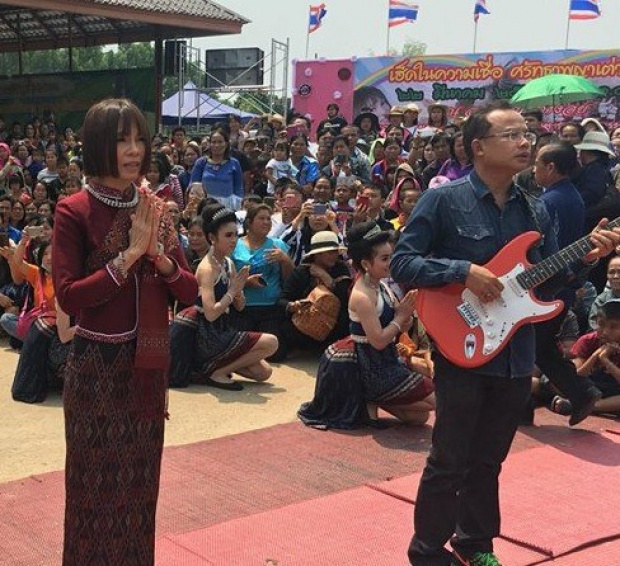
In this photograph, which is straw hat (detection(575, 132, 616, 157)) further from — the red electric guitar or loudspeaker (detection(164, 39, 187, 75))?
loudspeaker (detection(164, 39, 187, 75))

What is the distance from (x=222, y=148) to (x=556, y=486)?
5773 mm

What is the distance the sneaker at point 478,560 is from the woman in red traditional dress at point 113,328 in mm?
1251

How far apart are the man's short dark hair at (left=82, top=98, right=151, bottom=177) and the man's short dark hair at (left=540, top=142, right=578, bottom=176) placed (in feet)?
10.8

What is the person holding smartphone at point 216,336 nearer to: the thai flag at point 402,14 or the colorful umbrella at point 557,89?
the colorful umbrella at point 557,89

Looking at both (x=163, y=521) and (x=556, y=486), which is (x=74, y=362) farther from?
(x=556, y=486)

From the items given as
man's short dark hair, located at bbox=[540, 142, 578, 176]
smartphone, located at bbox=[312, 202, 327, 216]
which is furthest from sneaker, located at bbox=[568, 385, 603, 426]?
smartphone, located at bbox=[312, 202, 327, 216]

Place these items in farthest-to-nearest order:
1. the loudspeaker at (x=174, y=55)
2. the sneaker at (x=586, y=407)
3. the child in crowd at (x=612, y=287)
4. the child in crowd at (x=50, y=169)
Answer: the loudspeaker at (x=174, y=55) < the child in crowd at (x=50, y=169) < the child in crowd at (x=612, y=287) < the sneaker at (x=586, y=407)

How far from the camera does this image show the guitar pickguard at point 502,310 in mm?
3211

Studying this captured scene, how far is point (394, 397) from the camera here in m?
5.29

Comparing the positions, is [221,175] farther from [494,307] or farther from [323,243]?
[494,307]

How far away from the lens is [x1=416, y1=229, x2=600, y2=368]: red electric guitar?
3.18 m

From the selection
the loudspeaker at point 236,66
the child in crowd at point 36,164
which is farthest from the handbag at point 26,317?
the loudspeaker at point 236,66

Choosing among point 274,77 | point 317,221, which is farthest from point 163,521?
point 274,77

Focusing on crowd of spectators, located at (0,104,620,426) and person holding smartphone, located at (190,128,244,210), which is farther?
person holding smartphone, located at (190,128,244,210)
